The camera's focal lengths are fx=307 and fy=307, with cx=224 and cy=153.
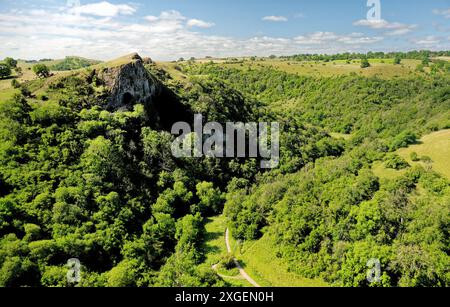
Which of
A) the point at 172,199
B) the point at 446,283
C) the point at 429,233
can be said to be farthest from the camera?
the point at 172,199

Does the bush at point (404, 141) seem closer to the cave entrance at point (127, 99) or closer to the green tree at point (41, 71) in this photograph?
the cave entrance at point (127, 99)

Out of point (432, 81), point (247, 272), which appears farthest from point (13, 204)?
point (432, 81)

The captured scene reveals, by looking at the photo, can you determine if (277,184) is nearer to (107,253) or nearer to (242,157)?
(242,157)

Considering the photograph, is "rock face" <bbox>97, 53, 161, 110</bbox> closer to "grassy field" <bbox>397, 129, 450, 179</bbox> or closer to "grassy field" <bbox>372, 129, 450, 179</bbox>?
"grassy field" <bbox>372, 129, 450, 179</bbox>

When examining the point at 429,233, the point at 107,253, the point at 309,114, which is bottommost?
the point at 107,253

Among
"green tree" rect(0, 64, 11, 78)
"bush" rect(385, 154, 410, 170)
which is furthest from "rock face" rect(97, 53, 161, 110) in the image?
"bush" rect(385, 154, 410, 170)

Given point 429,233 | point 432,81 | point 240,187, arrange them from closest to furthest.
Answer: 1. point 429,233
2. point 240,187
3. point 432,81
